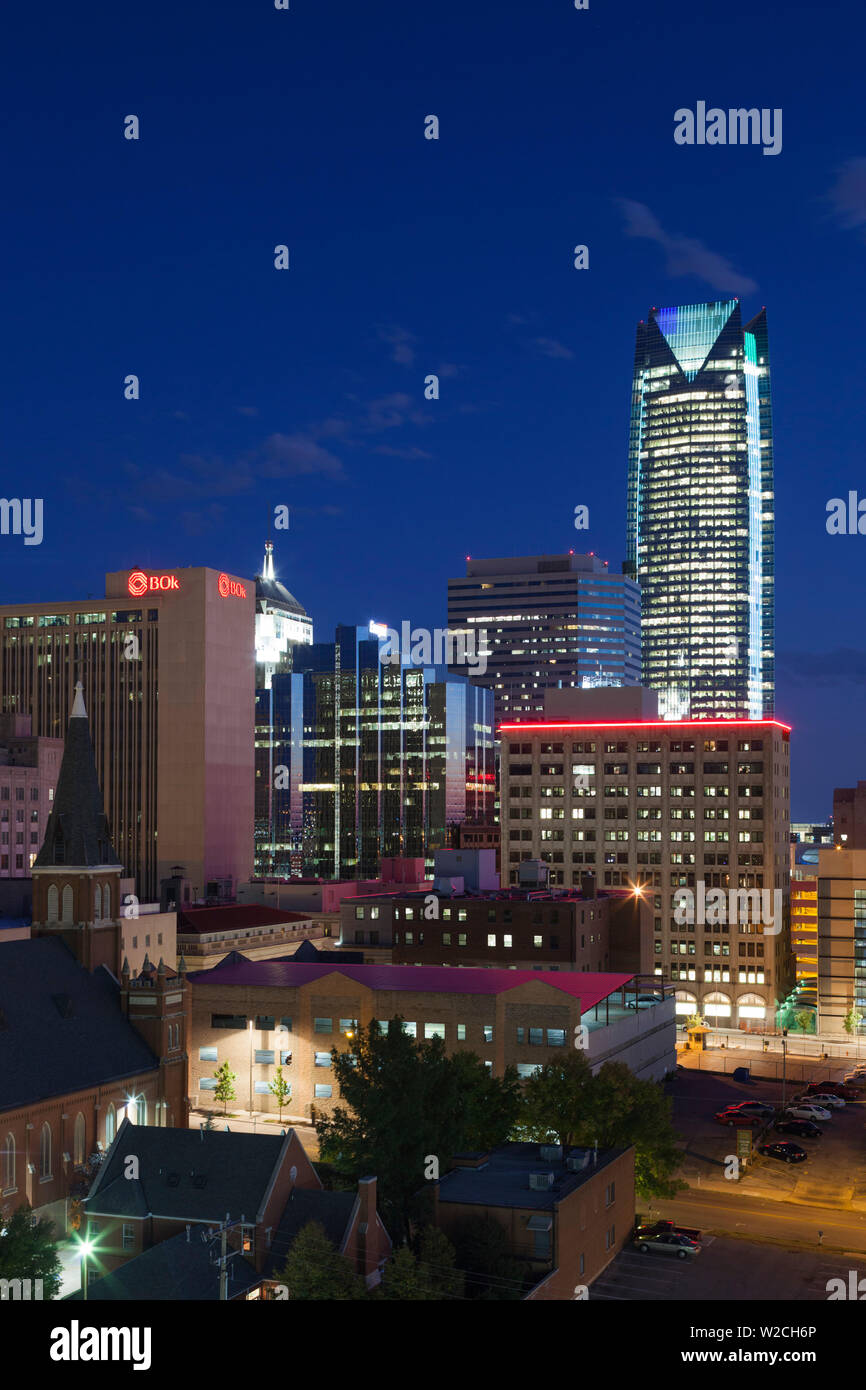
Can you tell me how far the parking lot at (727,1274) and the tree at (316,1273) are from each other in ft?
42.4

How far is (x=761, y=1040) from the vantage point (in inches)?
5743

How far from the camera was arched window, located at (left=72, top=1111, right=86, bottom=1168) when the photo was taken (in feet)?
225

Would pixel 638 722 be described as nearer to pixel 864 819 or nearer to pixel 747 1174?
pixel 864 819

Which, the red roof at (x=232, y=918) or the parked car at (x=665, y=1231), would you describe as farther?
the red roof at (x=232, y=918)

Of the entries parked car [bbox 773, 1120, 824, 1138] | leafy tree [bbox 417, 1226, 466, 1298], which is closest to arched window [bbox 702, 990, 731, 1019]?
parked car [bbox 773, 1120, 824, 1138]

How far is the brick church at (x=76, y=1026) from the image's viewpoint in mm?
65750

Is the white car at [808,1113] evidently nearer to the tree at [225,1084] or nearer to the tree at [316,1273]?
the tree at [225,1084]

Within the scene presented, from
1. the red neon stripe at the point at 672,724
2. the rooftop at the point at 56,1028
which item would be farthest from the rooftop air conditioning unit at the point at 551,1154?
the red neon stripe at the point at 672,724

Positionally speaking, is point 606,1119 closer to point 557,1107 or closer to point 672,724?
point 557,1107

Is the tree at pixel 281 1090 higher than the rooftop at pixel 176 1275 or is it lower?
lower

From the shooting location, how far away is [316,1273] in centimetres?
4700

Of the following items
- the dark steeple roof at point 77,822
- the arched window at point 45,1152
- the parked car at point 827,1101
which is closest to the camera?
the arched window at point 45,1152

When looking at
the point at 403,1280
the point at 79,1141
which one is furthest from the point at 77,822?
the point at 403,1280
